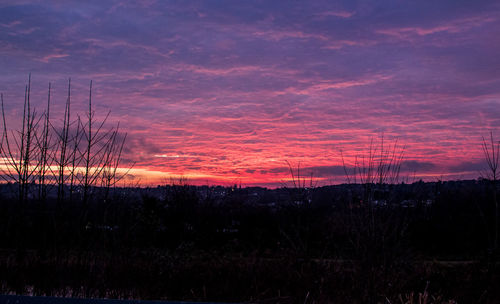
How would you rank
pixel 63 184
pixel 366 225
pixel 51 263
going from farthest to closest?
pixel 63 184 < pixel 51 263 < pixel 366 225

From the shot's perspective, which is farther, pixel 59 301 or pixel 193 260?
pixel 193 260

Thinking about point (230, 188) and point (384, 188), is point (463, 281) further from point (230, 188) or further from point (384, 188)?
point (230, 188)

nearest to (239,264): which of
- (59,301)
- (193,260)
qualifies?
A: (193,260)

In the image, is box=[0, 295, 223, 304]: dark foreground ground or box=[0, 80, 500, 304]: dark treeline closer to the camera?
box=[0, 295, 223, 304]: dark foreground ground

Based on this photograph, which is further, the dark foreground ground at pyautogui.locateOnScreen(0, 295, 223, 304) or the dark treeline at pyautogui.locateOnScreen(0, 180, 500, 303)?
the dark treeline at pyautogui.locateOnScreen(0, 180, 500, 303)

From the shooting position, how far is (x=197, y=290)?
872 centimetres

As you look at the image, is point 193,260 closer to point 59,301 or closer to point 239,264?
point 239,264

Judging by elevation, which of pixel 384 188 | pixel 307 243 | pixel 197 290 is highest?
pixel 384 188

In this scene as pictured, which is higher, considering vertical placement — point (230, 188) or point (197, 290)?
point (230, 188)

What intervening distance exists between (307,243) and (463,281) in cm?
309

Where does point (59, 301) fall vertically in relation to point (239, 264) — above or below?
above

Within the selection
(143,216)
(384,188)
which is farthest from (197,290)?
(143,216)

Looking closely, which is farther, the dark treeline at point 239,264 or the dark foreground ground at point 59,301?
the dark treeline at point 239,264

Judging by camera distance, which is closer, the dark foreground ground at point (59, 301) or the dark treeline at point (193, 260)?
the dark foreground ground at point (59, 301)
